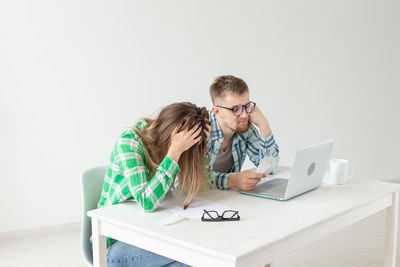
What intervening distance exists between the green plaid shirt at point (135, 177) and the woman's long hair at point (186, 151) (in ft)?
0.13

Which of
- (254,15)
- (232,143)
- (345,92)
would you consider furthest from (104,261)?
(345,92)

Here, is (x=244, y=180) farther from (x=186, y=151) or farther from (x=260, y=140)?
(x=260, y=140)

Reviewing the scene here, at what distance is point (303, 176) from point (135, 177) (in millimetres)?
669

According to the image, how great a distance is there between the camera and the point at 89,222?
6.00 feet

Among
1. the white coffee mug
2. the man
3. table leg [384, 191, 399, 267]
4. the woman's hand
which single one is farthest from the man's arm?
the woman's hand

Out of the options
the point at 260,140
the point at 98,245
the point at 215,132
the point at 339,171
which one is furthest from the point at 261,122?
the point at 98,245

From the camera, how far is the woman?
1.64 m

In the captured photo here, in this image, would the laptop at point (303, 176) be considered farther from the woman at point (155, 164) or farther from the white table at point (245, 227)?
the woman at point (155, 164)

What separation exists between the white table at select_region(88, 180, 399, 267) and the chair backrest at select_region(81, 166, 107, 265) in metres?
0.22

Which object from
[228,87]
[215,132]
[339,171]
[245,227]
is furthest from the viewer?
[215,132]

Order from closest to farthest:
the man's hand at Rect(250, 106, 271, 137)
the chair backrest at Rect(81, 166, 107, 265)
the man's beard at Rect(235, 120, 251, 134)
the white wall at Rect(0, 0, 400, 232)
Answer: the chair backrest at Rect(81, 166, 107, 265)
the man's beard at Rect(235, 120, 251, 134)
the man's hand at Rect(250, 106, 271, 137)
the white wall at Rect(0, 0, 400, 232)

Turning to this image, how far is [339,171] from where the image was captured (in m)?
2.06

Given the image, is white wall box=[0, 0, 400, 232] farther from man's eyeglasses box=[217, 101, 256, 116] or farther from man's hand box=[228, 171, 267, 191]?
man's hand box=[228, 171, 267, 191]

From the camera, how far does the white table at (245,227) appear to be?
1298 mm
